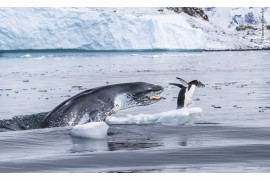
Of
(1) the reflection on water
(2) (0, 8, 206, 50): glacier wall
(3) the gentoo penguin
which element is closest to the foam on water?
(1) the reflection on water

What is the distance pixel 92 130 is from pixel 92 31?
20.5 m

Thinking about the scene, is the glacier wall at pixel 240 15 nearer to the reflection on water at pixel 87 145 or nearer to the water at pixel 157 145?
the water at pixel 157 145

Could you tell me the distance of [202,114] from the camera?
29.1 feet

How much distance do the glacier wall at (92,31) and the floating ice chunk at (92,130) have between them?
16226 mm

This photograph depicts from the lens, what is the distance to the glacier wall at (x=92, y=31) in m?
22.6

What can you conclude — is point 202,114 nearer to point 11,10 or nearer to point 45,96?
point 45,96

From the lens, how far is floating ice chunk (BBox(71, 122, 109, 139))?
5.94m

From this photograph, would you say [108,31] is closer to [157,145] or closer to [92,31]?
[92,31]

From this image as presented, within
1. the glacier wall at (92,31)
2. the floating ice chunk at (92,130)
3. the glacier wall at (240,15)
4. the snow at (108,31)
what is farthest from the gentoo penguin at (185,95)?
the glacier wall at (92,31)

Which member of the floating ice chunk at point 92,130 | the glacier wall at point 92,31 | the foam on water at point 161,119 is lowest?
the foam on water at point 161,119

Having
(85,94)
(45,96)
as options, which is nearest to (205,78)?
(45,96)

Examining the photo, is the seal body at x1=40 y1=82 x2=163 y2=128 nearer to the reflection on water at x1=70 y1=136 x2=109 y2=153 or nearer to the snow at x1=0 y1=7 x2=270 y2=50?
the reflection on water at x1=70 y1=136 x2=109 y2=153

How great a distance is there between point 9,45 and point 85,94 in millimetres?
17107

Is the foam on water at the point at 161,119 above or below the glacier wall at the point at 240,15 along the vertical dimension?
below
